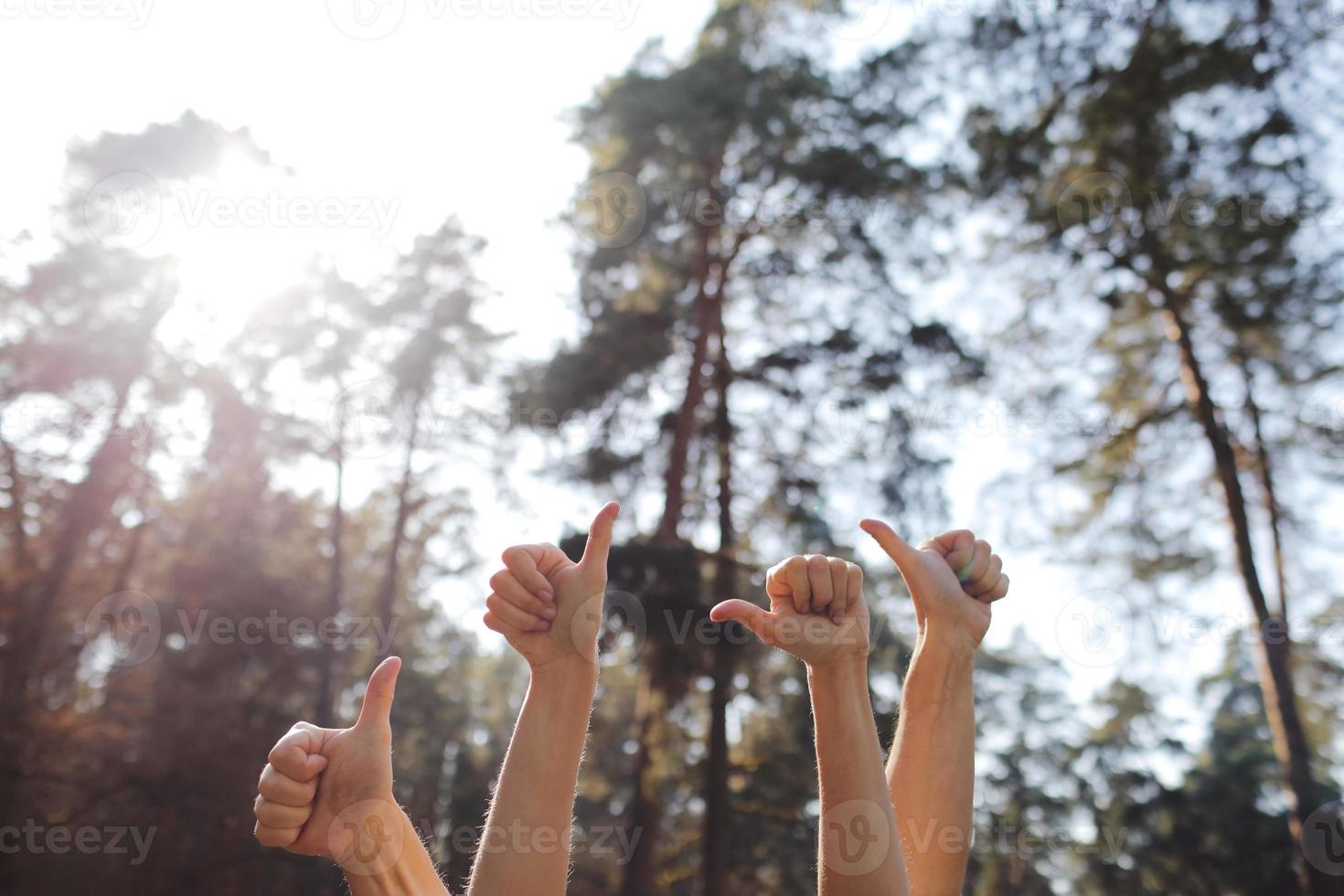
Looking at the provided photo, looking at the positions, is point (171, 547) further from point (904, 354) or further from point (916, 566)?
point (916, 566)

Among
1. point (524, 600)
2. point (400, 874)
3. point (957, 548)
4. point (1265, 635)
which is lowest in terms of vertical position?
point (400, 874)

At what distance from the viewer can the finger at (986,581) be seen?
237 cm

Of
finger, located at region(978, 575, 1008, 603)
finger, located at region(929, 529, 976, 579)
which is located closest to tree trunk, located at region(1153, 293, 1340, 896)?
finger, located at region(978, 575, 1008, 603)

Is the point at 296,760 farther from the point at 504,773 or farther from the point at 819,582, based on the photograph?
the point at 819,582

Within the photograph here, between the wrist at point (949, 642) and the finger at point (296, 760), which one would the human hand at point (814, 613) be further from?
the finger at point (296, 760)

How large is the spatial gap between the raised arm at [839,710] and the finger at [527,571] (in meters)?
0.44

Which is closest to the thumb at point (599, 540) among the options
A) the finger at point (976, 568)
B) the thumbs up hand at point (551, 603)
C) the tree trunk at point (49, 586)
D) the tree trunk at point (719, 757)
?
the thumbs up hand at point (551, 603)

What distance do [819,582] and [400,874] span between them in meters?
1.16

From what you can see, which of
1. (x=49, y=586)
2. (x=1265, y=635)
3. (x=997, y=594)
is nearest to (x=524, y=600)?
(x=997, y=594)

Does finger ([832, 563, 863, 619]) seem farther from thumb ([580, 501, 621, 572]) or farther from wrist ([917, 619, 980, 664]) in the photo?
thumb ([580, 501, 621, 572])

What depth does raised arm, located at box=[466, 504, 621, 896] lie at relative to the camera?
1694 mm

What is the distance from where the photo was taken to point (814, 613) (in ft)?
6.22

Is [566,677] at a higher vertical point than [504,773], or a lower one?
higher

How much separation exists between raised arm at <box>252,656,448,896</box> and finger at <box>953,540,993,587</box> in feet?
5.30
